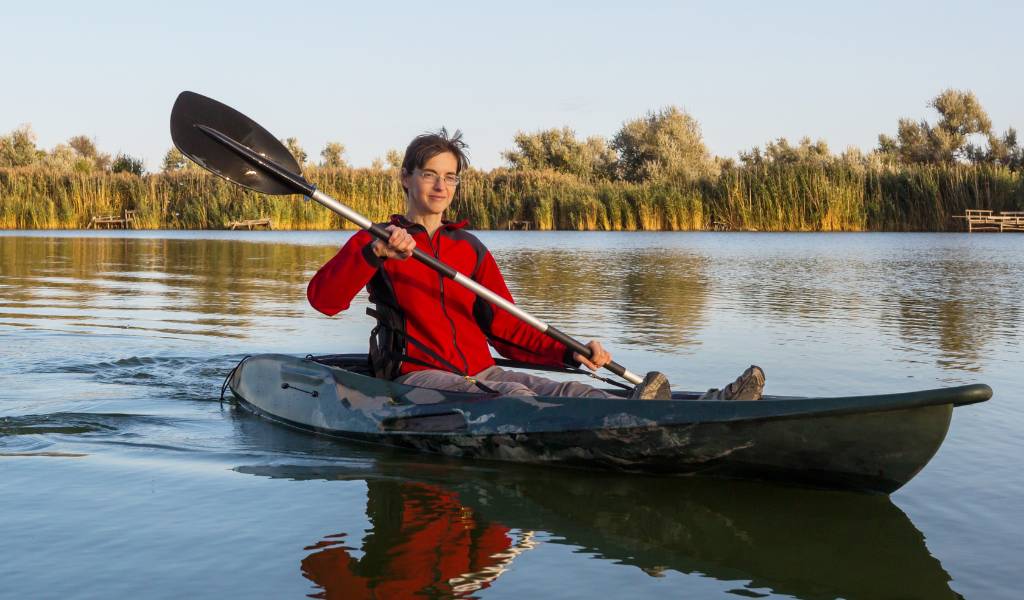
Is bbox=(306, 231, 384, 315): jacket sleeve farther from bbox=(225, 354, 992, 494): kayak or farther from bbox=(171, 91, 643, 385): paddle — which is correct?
bbox=(171, 91, 643, 385): paddle

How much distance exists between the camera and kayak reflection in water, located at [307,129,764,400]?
4871 mm

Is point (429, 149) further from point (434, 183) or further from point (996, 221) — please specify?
point (996, 221)

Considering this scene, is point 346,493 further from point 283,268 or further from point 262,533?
point 283,268

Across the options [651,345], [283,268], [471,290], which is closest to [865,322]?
[651,345]

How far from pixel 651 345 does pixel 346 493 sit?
162 inches

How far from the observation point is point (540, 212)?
32.9 metres

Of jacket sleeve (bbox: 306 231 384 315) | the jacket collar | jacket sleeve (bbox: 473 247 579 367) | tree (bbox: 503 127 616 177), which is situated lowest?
jacket sleeve (bbox: 473 247 579 367)

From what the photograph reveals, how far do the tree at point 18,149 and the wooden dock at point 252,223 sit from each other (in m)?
26.1

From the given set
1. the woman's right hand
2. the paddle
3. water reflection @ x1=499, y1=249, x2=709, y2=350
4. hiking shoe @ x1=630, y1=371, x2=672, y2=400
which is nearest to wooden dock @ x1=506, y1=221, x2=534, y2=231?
water reflection @ x1=499, y1=249, x2=709, y2=350

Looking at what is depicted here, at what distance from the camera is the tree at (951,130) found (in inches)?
1753

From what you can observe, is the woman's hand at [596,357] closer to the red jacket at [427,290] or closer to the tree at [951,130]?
the red jacket at [427,290]

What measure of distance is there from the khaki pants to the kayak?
0.18ft

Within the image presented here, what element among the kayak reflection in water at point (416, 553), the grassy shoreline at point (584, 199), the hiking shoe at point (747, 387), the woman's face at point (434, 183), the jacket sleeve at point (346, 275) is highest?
the grassy shoreline at point (584, 199)

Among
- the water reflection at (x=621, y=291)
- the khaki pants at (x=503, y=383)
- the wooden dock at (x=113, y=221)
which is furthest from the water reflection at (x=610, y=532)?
the wooden dock at (x=113, y=221)
